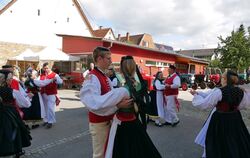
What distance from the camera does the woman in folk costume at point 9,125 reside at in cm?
437

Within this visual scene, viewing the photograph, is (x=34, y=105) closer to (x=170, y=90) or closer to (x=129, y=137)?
(x=170, y=90)

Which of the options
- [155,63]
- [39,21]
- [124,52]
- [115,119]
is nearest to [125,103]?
[115,119]

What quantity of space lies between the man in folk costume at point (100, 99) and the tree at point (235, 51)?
29.5 metres

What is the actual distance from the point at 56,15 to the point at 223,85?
88.5 feet

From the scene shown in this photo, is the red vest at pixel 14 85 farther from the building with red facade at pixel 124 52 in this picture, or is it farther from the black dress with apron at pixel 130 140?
the building with red facade at pixel 124 52

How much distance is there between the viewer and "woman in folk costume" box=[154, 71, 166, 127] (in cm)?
785

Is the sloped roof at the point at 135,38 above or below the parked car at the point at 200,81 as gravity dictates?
above

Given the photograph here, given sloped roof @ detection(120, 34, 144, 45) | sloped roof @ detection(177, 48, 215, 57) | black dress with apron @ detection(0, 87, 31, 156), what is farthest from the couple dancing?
sloped roof @ detection(177, 48, 215, 57)

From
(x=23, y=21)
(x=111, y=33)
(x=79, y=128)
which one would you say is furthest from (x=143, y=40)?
(x=79, y=128)

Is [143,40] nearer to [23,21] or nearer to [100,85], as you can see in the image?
[23,21]

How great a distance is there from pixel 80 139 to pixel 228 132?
11.1 ft

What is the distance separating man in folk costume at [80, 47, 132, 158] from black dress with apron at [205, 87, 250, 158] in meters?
1.99

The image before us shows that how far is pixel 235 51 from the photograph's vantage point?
30.3 m

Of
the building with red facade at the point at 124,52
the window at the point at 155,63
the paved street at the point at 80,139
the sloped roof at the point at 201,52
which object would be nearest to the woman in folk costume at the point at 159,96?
the paved street at the point at 80,139
